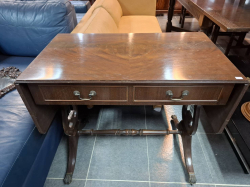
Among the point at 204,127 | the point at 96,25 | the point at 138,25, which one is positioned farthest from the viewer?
the point at 138,25

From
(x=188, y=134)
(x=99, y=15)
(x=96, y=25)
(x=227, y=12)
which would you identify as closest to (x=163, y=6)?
(x=227, y=12)

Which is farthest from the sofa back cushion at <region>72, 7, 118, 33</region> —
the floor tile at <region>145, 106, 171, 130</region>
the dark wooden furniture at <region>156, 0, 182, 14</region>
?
the dark wooden furniture at <region>156, 0, 182, 14</region>

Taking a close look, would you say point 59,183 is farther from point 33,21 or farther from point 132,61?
point 33,21

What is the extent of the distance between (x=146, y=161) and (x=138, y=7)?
90.0 inches

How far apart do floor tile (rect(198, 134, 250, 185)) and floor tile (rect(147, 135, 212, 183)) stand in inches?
1.9

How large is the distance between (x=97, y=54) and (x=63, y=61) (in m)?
0.17

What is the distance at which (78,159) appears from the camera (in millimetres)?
1271

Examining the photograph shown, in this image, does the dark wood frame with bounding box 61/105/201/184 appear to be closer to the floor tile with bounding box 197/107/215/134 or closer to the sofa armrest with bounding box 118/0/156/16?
the floor tile with bounding box 197/107/215/134

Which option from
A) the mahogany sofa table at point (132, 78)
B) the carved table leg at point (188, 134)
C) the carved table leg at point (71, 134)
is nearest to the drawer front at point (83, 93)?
the mahogany sofa table at point (132, 78)

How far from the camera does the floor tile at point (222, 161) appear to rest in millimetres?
1145

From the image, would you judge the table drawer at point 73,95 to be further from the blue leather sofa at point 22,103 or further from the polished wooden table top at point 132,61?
the blue leather sofa at point 22,103

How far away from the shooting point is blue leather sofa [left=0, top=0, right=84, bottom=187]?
32.4 inches

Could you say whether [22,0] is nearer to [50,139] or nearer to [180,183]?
[50,139]

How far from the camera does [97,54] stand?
878mm
